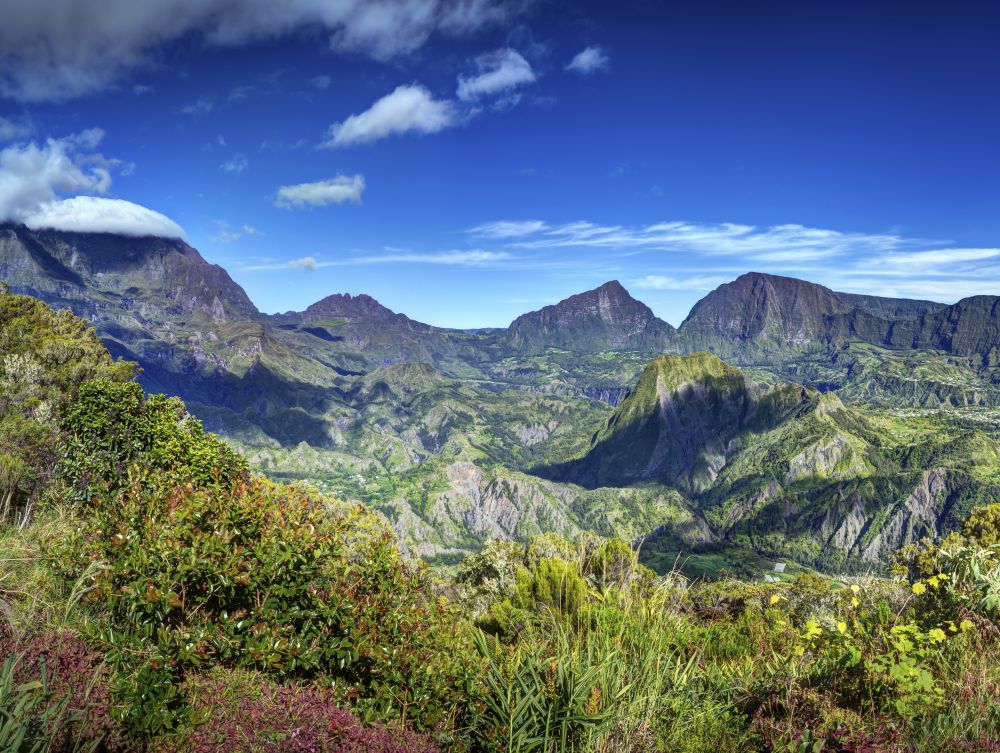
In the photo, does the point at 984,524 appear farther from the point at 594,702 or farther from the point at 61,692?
the point at 61,692

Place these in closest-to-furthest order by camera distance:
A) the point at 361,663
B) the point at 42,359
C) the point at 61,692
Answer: the point at 61,692, the point at 361,663, the point at 42,359

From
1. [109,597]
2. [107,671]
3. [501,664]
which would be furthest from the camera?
[501,664]

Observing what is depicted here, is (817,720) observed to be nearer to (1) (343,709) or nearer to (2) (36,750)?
(1) (343,709)

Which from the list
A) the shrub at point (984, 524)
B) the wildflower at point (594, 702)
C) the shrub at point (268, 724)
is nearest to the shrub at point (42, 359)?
the shrub at point (268, 724)

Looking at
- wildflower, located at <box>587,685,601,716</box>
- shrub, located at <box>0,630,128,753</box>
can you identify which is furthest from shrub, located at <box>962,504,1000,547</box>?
shrub, located at <box>0,630,128,753</box>

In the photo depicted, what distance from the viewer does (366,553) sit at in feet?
24.8

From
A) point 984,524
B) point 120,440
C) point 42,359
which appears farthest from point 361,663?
point 984,524

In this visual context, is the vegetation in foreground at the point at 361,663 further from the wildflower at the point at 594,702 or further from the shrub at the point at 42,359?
the shrub at the point at 42,359

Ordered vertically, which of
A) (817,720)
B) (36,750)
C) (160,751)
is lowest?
(817,720)

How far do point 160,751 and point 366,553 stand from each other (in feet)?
11.2

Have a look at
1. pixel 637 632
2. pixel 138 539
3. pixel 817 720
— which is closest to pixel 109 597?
pixel 138 539

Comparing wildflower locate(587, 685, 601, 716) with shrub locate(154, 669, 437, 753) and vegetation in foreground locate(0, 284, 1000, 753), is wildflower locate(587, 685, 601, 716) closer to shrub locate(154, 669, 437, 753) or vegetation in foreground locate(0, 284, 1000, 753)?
vegetation in foreground locate(0, 284, 1000, 753)

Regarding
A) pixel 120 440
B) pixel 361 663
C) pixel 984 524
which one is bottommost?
pixel 984 524

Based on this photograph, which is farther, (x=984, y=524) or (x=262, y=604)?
(x=984, y=524)
